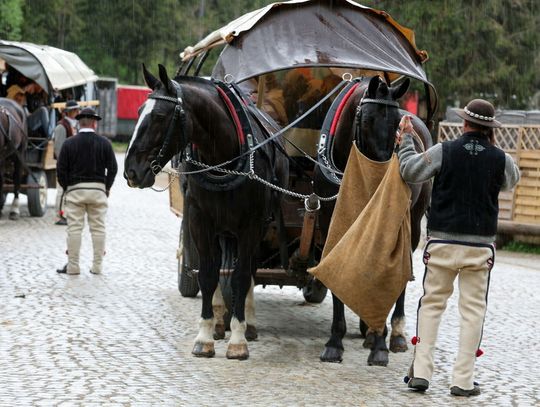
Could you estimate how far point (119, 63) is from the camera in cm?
5766

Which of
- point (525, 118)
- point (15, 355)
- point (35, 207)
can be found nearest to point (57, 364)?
point (15, 355)

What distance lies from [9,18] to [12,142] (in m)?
22.9

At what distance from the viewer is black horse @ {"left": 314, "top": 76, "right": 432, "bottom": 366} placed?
8023 mm

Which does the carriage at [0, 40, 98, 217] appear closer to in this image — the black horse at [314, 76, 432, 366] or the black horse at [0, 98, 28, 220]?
the black horse at [0, 98, 28, 220]

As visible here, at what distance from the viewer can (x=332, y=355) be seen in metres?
8.59

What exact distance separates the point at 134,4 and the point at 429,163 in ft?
152

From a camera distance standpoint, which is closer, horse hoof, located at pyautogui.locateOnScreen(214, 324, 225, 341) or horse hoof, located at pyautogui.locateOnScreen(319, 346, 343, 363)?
horse hoof, located at pyautogui.locateOnScreen(319, 346, 343, 363)

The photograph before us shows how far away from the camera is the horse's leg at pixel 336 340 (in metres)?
8.59

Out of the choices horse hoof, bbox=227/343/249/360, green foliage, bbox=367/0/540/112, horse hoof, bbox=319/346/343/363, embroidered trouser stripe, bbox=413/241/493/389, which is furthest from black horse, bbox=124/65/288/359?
green foliage, bbox=367/0/540/112

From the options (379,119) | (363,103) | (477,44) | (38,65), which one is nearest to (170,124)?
(363,103)

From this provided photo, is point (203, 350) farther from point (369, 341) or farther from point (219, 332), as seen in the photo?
point (369, 341)

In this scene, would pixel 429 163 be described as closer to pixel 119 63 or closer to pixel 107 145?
pixel 107 145

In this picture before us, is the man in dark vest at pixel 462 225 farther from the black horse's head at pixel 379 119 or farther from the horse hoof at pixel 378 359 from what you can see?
the horse hoof at pixel 378 359

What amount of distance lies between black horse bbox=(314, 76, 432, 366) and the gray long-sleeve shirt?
493 millimetres
